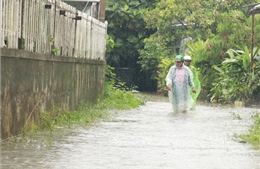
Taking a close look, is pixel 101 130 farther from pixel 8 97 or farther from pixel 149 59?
pixel 149 59

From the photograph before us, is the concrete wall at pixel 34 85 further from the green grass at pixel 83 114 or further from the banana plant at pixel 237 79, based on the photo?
the banana plant at pixel 237 79

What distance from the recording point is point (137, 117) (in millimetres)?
14016

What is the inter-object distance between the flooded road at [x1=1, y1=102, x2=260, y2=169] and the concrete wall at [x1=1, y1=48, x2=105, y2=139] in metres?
0.45

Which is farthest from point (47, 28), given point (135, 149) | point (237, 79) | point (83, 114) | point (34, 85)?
point (237, 79)

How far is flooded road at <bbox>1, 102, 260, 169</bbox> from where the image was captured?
7.14m

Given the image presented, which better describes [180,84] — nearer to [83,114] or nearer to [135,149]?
[83,114]

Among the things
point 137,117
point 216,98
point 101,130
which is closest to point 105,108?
point 137,117

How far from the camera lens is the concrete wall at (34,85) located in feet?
28.0

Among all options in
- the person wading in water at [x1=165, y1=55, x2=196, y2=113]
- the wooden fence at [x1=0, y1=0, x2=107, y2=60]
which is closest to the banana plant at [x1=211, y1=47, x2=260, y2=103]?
the person wading in water at [x1=165, y1=55, x2=196, y2=113]

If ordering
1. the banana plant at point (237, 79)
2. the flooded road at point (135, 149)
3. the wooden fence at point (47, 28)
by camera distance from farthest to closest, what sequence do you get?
the banana plant at point (237, 79) → the wooden fence at point (47, 28) → the flooded road at point (135, 149)

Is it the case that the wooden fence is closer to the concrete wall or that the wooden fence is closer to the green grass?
the concrete wall

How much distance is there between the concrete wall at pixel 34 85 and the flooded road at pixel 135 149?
1.48 ft

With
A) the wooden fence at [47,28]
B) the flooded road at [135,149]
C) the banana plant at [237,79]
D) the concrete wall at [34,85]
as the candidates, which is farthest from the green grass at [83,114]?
the banana plant at [237,79]

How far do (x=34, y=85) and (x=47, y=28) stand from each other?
152 cm
